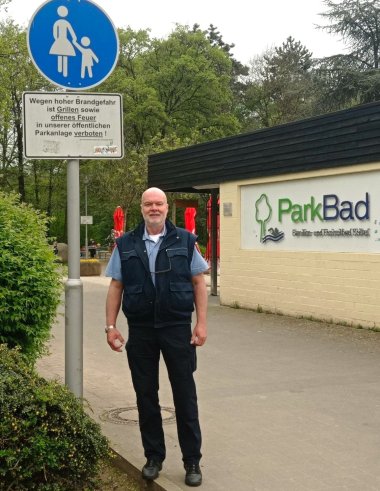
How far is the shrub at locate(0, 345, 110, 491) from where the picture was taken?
373 cm

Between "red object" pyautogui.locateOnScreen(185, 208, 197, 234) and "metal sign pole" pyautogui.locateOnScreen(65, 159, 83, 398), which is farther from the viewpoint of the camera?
"red object" pyautogui.locateOnScreen(185, 208, 197, 234)

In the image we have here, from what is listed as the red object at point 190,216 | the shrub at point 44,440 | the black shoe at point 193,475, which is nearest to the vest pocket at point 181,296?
the shrub at point 44,440

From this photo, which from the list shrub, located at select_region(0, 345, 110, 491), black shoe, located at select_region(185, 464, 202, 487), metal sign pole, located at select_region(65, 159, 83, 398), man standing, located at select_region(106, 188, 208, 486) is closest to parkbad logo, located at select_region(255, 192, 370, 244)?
metal sign pole, located at select_region(65, 159, 83, 398)

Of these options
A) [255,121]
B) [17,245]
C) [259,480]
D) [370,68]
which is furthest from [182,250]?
[255,121]

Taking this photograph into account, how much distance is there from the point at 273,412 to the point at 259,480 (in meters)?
1.73

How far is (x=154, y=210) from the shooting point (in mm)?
4379

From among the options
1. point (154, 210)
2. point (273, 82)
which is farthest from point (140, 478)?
point (273, 82)

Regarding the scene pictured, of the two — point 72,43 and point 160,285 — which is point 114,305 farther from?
point 72,43

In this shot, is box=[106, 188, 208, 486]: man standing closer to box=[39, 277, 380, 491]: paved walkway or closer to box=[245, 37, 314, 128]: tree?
box=[39, 277, 380, 491]: paved walkway

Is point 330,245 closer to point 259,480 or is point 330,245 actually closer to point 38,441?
point 259,480

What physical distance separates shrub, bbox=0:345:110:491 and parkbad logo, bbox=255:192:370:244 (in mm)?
8340

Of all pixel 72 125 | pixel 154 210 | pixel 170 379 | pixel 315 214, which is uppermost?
pixel 72 125

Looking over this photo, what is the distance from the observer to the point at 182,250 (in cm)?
436

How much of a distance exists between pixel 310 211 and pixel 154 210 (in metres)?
8.75
